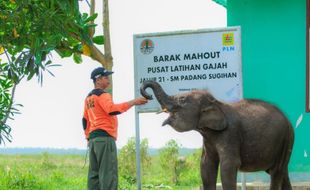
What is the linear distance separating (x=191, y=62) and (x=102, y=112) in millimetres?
1192

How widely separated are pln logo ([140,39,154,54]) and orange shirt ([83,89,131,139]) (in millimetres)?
893

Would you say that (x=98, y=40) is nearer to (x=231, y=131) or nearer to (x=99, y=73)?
(x=99, y=73)

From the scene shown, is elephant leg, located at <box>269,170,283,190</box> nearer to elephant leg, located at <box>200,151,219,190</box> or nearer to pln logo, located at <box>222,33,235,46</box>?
elephant leg, located at <box>200,151,219,190</box>

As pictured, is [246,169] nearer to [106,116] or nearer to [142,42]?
[106,116]

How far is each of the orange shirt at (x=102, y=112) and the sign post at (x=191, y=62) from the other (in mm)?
659

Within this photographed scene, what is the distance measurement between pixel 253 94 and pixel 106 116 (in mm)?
2259

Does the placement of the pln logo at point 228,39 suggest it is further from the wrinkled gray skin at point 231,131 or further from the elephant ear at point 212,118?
the elephant ear at point 212,118

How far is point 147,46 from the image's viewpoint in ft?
29.3

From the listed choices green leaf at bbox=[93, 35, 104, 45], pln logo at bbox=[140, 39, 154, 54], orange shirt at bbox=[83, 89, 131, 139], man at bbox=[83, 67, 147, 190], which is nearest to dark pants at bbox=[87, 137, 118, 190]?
man at bbox=[83, 67, 147, 190]

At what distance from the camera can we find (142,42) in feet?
29.4

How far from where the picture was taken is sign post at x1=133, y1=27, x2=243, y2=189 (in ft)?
28.1

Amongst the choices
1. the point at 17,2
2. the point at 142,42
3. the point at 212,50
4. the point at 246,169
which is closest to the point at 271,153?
the point at 246,169

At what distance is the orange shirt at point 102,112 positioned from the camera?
809 cm

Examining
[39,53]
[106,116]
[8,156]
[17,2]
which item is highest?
[17,2]
